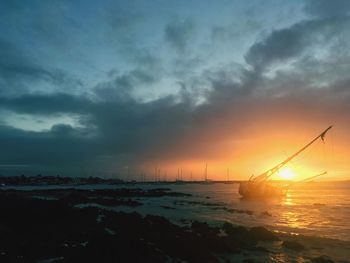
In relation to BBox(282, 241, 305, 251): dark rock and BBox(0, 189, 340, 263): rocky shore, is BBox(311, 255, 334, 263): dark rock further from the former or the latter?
BBox(282, 241, 305, 251): dark rock

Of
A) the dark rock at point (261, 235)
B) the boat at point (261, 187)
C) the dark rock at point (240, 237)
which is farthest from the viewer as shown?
the boat at point (261, 187)

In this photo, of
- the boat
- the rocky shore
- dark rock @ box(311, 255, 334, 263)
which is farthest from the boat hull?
dark rock @ box(311, 255, 334, 263)

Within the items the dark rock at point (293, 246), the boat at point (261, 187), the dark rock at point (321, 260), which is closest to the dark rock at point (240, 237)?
the dark rock at point (293, 246)

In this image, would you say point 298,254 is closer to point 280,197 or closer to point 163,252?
point 163,252

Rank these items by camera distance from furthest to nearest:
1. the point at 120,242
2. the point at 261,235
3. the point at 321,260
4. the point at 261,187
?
1. the point at 261,187
2. the point at 261,235
3. the point at 321,260
4. the point at 120,242

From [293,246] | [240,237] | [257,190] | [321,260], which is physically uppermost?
[257,190]

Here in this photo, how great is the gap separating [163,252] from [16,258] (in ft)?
30.9

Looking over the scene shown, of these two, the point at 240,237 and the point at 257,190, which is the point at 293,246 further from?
the point at 257,190

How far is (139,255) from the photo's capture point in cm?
2370

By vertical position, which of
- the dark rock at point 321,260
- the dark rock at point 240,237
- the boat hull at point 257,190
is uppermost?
the boat hull at point 257,190

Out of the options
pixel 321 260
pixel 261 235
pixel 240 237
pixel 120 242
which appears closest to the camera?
pixel 120 242

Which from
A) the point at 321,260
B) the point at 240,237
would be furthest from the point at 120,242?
the point at 321,260

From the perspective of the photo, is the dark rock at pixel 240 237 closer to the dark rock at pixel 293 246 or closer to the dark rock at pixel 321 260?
the dark rock at pixel 293 246

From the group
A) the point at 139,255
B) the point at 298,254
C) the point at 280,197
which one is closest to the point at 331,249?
the point at 298,254
